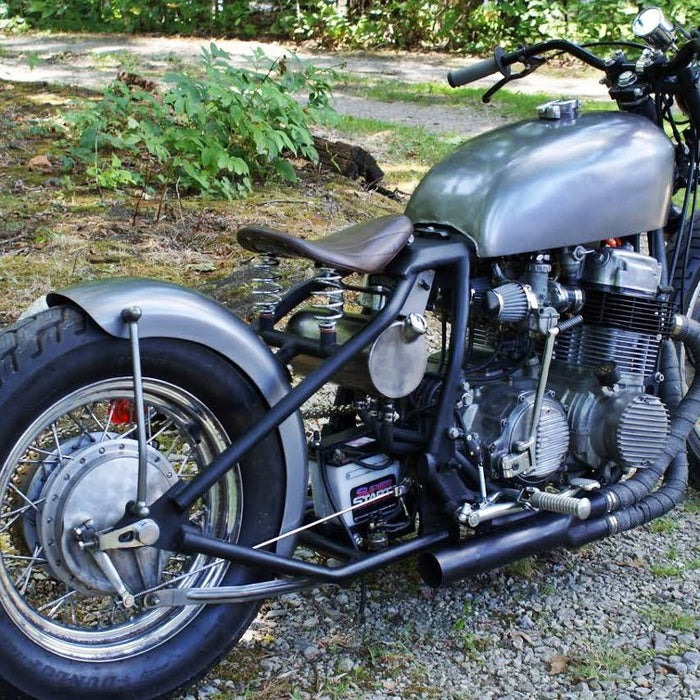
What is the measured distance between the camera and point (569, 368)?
A: 10.0ft

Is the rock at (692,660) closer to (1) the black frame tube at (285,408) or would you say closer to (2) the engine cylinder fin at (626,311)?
(2) the engine cylinder fin at (626,311)

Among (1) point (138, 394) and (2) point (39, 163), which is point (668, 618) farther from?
(2) point (39, 163)

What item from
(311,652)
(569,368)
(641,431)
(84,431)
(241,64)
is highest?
(84,431)

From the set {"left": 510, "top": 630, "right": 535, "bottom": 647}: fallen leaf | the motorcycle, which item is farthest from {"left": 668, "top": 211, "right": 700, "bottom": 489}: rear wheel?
{"left": 510, "top": 630, "right": 535, "bottom": 647}: fallen leaf

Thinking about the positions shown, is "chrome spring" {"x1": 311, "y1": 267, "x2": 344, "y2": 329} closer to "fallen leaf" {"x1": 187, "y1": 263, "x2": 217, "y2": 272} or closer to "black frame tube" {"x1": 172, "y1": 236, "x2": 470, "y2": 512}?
"black frame tube" {"x1": 172, "y1": 236, "x2": 470, "y2": 512}

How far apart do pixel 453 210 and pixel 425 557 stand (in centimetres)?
91

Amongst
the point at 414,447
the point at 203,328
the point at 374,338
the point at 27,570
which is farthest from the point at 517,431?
the point at 27,570

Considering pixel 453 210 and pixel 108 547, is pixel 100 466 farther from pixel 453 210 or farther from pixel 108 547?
pixel 453 210

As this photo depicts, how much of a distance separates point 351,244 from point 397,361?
32 cm

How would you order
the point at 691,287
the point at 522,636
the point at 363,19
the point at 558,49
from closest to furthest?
the point at 522,636 → the point at 558,49 → the point at 691,287 → the point at 363,19

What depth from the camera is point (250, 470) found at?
2.50 meters

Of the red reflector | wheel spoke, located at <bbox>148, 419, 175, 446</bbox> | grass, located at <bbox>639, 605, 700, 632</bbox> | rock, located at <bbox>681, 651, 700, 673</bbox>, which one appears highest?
the red reflector

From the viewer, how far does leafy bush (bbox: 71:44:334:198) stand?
602 centimetres

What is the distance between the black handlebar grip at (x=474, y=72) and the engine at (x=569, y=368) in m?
0.73
